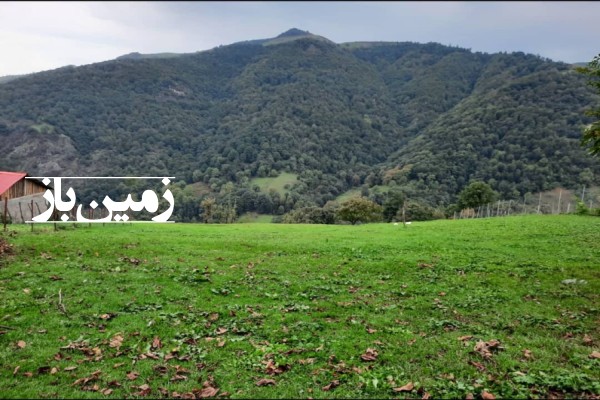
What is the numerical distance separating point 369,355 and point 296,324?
10.7 ft

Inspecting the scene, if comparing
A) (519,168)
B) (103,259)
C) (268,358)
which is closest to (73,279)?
(103,259)

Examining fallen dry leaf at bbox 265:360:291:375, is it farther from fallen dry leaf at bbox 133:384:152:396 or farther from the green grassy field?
fallen dry leaf at bbox 133:384:152:396

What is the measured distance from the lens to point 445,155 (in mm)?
186000

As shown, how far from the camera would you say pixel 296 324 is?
13859 mm

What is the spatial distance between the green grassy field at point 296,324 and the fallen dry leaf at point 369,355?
49 millimetres

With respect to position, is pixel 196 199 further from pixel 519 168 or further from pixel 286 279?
pixel 286 279

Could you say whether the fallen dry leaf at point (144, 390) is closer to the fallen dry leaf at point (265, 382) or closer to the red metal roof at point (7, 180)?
the fallen dry leaf at point (265, 382)

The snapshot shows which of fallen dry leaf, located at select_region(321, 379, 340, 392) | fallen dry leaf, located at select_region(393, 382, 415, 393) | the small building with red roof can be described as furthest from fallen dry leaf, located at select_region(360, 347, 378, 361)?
the small building with red roof

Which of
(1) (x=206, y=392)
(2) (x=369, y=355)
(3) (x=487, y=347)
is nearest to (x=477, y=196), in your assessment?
(3) (x=487, y=347)

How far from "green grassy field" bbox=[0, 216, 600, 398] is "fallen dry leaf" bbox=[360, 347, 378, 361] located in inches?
1.9

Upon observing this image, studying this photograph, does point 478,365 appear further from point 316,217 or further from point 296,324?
point 316,217

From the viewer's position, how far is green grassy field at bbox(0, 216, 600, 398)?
10008 millimetres

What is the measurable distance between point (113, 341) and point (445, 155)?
192 meters

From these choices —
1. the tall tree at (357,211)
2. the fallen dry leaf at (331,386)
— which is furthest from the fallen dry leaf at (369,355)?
the tall tree at (357,211)
